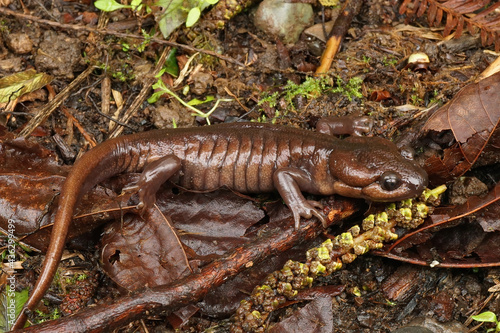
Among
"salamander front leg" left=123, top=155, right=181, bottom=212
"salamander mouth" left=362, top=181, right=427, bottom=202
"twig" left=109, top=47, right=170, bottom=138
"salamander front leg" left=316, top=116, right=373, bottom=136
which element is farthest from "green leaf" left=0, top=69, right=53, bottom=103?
"salamander mouth" left=362, top=181, right=427, bottom=202

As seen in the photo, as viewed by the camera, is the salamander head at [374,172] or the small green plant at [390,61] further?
the small green plant at [390,61]

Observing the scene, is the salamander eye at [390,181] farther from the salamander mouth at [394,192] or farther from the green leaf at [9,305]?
the green leaf at [9,305]

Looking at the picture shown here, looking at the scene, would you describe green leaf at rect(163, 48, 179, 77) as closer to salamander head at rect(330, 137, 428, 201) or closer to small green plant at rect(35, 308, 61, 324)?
salamander head at rect(330, 137, 428, 201)

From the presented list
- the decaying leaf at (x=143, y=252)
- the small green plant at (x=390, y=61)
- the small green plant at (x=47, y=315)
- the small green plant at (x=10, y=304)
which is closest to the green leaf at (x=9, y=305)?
the small green plant at (x=10, y=304)

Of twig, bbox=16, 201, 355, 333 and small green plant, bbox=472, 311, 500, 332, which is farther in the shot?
small green plant, bbox=472, 311, 500, 332

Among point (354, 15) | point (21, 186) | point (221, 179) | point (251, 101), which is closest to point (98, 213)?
point (21, 186)

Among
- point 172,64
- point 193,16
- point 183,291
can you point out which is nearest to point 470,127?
point 183,291

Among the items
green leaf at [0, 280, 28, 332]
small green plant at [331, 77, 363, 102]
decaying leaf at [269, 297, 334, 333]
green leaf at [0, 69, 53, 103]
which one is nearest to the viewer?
decaying leaf at [269, 297, 334, 333]
